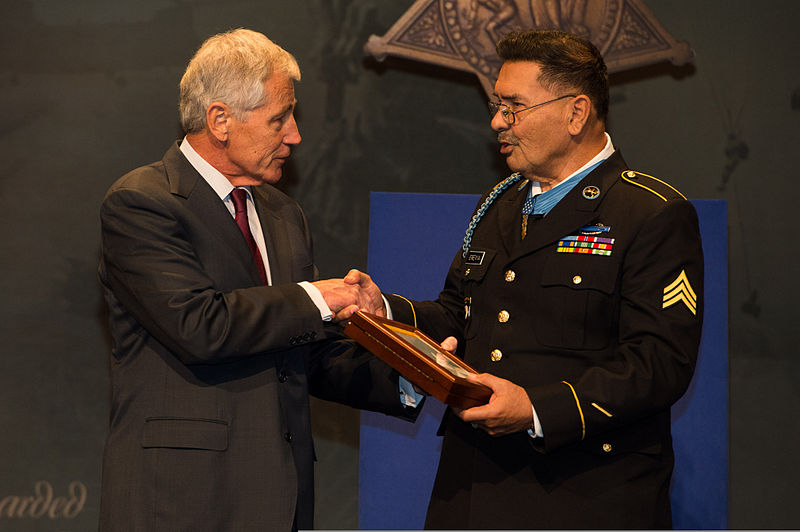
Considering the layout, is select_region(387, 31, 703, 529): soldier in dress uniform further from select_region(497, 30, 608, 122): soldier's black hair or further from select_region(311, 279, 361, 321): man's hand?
select_region(311, 279, 361, 321): man's hand

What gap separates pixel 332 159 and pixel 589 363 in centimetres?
228

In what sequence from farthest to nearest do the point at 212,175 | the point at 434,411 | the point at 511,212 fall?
the point at 434,411 → the point at 511,212 → the point at 212,175

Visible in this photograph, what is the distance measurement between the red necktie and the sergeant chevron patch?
3.49 ft

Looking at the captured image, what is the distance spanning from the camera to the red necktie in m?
2.35

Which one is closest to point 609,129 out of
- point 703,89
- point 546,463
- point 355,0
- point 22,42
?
point 703,89

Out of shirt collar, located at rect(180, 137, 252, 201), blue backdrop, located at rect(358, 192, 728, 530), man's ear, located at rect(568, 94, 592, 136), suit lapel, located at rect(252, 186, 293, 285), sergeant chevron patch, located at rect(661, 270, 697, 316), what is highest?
man's ear, located at rect(568, 94, 592, 136)

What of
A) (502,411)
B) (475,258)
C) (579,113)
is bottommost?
(502,411)

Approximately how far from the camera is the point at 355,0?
4094 millimetres

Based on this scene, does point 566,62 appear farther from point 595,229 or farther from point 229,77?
point 229,77

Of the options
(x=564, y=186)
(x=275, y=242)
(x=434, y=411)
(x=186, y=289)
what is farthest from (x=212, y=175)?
(x=434, y=411)

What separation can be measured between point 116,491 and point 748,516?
3.34m

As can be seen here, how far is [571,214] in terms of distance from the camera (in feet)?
7.39

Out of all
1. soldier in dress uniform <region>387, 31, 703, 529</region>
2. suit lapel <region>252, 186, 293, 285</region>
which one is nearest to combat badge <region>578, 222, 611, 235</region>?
soldier in dress uniform <region>387, 31, 703, 529</region>

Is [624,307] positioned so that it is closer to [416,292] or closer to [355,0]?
[416,292]
